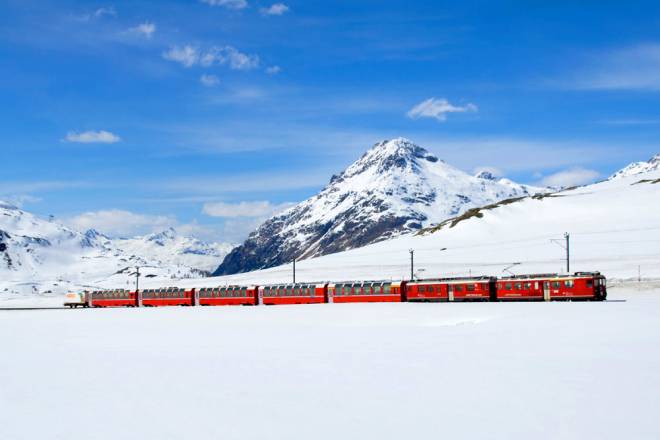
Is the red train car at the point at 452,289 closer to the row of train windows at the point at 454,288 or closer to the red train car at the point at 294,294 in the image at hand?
the row of train windows at the point at 454,288

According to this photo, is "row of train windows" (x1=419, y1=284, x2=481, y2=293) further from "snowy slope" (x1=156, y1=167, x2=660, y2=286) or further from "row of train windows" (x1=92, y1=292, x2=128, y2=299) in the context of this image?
"row of train windows" (x1=92, y1=292, x2=128, y2=299)

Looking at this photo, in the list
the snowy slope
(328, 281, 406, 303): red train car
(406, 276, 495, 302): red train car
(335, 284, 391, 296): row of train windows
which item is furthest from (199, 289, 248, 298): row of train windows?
the snowy slope

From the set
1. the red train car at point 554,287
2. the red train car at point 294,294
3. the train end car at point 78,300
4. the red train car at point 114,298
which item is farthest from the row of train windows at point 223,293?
the red train car at point 554,287

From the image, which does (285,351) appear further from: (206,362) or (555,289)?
(555,289)

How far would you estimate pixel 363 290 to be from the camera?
86062 millimetres

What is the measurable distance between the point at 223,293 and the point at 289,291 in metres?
13.1

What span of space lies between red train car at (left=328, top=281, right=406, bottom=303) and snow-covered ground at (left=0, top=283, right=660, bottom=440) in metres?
40.1

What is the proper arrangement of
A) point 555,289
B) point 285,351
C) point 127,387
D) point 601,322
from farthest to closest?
point 555,289 < point 601,322 < point 285,351 < point 127,387

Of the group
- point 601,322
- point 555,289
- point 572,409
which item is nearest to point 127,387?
point 572,409

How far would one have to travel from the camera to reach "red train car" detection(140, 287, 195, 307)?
10469 cm

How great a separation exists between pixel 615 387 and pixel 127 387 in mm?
17929

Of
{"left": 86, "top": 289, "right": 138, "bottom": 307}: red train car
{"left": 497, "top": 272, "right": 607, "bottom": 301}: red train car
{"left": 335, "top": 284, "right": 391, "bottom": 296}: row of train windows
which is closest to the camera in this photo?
{"left": 497, "top": 272, "right": 607, "bottom": 301}: red train car

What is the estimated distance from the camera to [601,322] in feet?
144

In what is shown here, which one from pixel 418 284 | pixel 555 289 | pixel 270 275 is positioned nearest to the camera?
pixel 555 289
